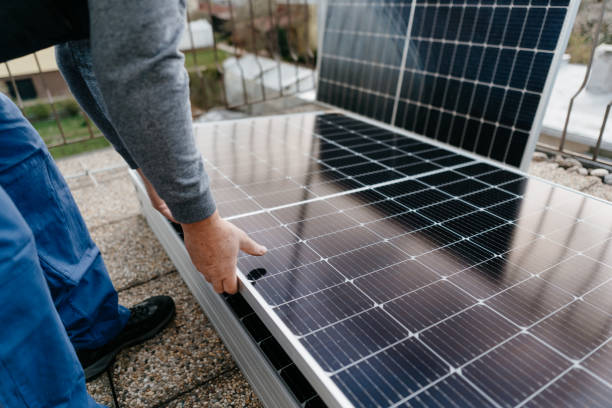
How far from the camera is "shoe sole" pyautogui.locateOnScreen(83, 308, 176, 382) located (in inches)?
96.5

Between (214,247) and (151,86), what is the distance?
698mm

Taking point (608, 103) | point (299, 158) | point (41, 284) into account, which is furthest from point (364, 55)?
point (41, 284)

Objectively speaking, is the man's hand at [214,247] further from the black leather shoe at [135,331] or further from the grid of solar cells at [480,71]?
the grid of solar cells at [480,71]

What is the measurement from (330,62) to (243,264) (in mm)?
4613

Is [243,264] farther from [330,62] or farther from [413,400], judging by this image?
[330,62]

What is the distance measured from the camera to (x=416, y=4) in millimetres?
4484

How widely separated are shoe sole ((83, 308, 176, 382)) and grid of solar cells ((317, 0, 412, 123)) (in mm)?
3784

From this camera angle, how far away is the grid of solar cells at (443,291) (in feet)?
5.25

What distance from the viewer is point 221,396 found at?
7.66 ft

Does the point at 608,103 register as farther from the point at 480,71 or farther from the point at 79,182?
the point at 79,182

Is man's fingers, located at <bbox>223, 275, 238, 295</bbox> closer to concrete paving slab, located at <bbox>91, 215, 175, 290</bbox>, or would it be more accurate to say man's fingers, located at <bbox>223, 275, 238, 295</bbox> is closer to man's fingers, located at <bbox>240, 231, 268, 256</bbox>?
man's fingers, located at <bbox>240, 231, 268, 256</bbox>

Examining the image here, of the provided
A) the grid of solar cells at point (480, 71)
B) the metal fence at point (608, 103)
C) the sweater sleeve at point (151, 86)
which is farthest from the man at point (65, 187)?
the metal fence at point (608, 103)

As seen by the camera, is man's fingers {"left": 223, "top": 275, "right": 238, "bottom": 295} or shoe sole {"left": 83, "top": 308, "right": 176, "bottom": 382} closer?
man's fingers {"left": 223, "top": 275, "right": 238, "bottom": 295}

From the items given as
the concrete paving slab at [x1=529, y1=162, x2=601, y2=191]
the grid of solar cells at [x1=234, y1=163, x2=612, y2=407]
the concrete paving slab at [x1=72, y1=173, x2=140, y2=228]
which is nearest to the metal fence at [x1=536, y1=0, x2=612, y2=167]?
the concrete paving slab at [x1=529, y1=162, x2=601, y2=191]
